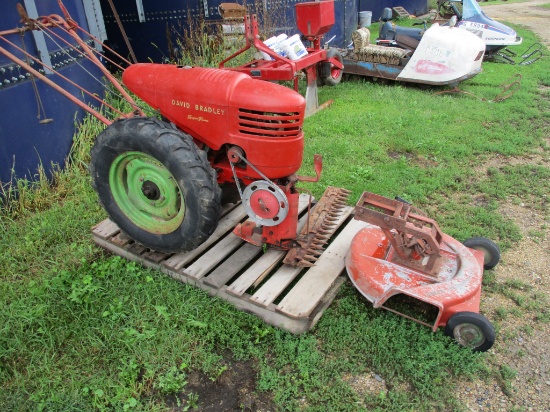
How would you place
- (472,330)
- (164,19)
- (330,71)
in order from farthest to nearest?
(164,19) < (330,71) < (472,330)

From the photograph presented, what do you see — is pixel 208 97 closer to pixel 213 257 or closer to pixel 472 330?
pixel 213 257

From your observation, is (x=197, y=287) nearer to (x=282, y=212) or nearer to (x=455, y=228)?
(x=282, y=212)

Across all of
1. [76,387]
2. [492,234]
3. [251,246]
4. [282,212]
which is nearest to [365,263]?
[282,212]

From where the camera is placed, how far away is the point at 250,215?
112 inches

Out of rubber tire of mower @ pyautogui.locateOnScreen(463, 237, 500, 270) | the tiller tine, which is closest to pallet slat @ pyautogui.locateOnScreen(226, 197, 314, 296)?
the tiller tine

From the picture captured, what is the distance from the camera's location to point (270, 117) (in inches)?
103

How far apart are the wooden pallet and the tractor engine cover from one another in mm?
649

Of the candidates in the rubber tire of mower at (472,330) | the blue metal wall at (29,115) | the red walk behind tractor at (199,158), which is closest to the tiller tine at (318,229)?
the red walk behind tractor at (199,158)

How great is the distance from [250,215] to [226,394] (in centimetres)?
107

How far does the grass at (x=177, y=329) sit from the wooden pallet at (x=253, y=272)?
79 mm

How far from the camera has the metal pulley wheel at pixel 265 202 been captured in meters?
2.71

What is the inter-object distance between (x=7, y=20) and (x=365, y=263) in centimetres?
351

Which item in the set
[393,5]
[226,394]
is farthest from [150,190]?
[393,5]

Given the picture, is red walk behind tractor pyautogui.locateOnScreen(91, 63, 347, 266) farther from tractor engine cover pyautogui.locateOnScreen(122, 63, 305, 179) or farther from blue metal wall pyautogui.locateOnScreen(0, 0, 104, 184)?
blue metal wall pyautogui.locateOnScreen(0, 0, 104, 184)
